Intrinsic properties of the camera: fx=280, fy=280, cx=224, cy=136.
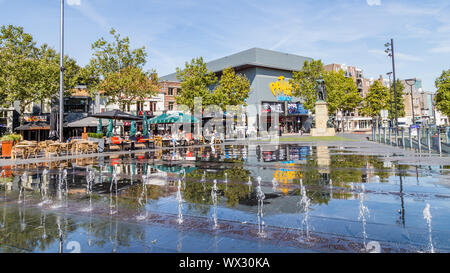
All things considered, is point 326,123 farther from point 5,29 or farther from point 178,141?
point 5,29

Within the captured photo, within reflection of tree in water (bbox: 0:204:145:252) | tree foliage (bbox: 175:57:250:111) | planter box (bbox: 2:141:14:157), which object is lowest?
reflection of tree in water (bbox: 0:204:145:252)

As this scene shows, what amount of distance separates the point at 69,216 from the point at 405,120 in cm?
8058

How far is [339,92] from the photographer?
182 ft

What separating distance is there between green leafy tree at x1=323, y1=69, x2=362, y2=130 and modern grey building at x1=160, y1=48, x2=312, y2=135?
31.4 ft

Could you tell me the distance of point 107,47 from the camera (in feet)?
106

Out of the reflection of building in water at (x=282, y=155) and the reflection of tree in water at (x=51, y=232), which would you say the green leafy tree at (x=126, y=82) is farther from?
the reflection of tree in water at (x=51, y=232)

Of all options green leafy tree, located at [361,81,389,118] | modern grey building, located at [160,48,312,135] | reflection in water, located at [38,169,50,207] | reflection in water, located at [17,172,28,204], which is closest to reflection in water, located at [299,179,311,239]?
reflection in water, located at [38,169,50,207]

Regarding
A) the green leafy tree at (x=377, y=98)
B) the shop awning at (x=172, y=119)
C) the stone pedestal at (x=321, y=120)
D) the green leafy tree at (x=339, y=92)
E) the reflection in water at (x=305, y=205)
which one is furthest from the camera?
the green leafy tree at (x=377, y=98)

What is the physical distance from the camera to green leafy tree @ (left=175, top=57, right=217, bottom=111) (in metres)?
35.3

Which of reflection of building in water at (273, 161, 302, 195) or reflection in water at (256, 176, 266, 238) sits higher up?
reflection of building in water at (273, 161, 302, 195)

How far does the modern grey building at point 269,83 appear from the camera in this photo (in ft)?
186

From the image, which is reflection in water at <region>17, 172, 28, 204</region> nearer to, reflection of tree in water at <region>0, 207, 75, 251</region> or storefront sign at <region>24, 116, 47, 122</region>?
reflection of tree in water at <region>0, 207, 75, 251</region>

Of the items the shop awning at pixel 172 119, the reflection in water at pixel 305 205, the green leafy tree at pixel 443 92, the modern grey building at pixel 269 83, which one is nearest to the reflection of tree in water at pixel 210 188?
the reflection in water at pixel 305 205

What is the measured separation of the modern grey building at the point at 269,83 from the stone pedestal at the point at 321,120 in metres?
20.8
